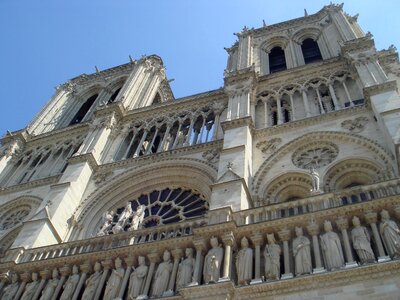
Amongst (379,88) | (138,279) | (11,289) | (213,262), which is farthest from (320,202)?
(11,289)

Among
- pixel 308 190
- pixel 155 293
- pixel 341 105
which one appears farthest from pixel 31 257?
pixel 341 105

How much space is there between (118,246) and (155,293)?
2.18 m

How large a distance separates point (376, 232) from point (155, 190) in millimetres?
9242

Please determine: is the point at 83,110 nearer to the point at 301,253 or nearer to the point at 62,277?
the point at 62,277

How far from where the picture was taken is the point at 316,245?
1024 cm

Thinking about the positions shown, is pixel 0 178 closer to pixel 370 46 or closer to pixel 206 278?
pixel 206 278

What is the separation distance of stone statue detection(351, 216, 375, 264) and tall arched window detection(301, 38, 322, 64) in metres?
14.5

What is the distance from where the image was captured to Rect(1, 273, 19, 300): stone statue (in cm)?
1234

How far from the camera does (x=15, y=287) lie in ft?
41.5

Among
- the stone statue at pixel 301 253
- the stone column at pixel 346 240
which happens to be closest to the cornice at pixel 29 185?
the stone statue at pixel 301 253

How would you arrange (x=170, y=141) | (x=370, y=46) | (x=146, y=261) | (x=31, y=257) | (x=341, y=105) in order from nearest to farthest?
(x=146, y=261) → (x=31, y=257) → (x=341, y=105) → (x=370, y=46) → (x=170, y=141)

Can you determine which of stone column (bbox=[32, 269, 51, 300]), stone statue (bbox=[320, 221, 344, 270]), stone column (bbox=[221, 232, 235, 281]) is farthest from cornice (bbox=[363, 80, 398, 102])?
stone column (bbox=[32, 269, 51, 300])

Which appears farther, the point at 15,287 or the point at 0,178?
the point at 0,178

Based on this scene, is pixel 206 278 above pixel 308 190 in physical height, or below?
below
